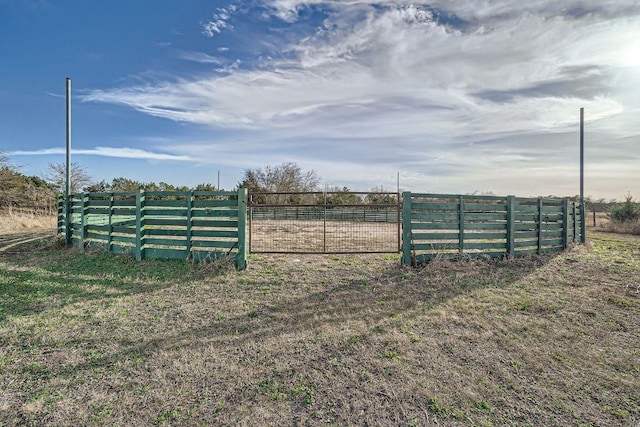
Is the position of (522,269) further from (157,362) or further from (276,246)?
(157,362)

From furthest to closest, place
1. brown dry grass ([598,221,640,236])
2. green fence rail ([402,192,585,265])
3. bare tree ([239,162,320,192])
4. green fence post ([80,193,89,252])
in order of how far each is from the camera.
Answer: bare tree ([239,162,320,192]) < brown dry grass ([598,221,640,236]) < green fence post ([80,193,89,252]) < green fence rail ([402,192,585,265])

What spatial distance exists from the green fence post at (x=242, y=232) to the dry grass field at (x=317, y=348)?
0.24 meters

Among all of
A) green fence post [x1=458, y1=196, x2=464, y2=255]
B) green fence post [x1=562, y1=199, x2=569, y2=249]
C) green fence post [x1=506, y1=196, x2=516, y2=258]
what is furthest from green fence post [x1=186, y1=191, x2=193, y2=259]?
green fence post [x1=562, y1=199, x2=569, y2=249]

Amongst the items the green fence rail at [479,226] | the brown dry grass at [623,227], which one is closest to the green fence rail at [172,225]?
the green fence rail at [479,226]

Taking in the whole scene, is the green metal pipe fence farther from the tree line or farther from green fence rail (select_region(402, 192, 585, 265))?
the tree line

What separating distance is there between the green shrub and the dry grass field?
13.1 meters

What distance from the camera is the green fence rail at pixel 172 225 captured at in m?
6.04

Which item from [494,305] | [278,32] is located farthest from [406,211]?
[278,32]

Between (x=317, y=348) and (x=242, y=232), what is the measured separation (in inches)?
130

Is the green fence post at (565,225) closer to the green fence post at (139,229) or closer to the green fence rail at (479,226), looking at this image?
the green fence rail at (479,226)

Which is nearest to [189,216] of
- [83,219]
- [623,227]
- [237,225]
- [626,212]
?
[237,225]

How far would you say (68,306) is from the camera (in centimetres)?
422

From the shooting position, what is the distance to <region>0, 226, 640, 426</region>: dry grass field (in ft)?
7.36

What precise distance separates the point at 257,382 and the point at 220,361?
19.7 inches
